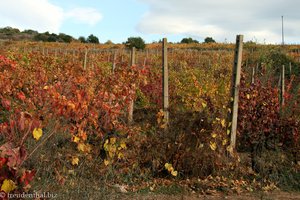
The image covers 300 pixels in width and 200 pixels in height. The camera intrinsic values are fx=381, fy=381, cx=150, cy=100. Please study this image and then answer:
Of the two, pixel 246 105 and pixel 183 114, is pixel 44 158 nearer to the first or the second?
pixel 183 114

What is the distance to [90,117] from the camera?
5.34 m

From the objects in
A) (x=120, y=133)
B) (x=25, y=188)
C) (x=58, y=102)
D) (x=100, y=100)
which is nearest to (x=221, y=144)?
(x=120, y=133)

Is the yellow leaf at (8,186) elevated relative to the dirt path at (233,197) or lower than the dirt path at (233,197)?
elevated

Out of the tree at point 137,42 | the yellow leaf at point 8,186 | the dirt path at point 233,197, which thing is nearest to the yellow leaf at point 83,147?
the dirt path at point 233,197

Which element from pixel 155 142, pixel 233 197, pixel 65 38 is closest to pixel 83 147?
pixel 155 142

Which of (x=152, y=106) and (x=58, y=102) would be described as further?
(x=152, y=106)

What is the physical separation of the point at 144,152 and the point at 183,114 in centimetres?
86

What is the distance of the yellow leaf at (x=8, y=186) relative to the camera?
229 centimetres

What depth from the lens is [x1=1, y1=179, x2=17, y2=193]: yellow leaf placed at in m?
2.29

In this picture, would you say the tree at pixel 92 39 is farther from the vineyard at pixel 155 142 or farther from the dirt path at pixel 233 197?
the dirt path at pixel 233 197

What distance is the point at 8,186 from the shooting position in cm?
230

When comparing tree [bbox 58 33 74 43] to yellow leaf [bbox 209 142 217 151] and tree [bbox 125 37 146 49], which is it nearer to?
tree [bbox 125 37 146 49]

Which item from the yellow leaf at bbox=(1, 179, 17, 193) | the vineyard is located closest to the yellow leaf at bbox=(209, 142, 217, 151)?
the vineyard

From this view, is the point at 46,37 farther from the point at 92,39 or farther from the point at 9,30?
the point at 9,30
